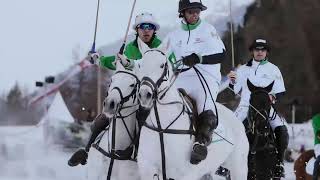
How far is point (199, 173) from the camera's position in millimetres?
7465

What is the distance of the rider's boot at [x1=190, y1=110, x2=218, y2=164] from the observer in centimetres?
705

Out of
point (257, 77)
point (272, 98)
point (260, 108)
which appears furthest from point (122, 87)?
point (257, 77)

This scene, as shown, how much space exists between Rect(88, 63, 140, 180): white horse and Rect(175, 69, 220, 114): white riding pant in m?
0.82

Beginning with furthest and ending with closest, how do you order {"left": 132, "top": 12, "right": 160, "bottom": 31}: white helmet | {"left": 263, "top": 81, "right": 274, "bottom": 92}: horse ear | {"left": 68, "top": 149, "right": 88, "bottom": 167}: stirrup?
{"left": 263, "top": 81, "right": 274, "bottom": 92}: horse ear
{"left": 68, "top": 149, "right": 88, "bottom": 167}: stirrup
{"left": 132, "top": 12, "right": 160, "bottom": 31}: white helmet

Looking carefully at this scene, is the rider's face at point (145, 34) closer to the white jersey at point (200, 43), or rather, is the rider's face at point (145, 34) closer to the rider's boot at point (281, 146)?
the white jersey at point (200, 43)

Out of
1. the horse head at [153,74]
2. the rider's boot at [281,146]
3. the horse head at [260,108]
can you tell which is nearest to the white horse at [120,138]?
the horse head at [153,74]

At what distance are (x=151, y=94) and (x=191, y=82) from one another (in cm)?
182

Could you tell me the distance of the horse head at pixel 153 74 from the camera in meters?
6.32

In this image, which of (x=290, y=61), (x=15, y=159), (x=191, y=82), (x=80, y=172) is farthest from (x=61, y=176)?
(x=290, y=61)

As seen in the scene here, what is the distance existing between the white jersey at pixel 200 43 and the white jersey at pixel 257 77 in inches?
92.7

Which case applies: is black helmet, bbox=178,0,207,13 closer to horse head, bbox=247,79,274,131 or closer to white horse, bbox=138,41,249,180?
white horse, bbox=138,41,249,180

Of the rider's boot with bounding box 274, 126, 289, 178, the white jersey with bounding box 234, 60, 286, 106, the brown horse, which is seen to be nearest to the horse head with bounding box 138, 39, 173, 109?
the white jersey with bounding box 234, 60, 286, 106

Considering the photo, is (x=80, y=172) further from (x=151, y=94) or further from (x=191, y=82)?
(x=151, y=94)

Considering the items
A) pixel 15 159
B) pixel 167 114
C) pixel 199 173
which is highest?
pixel 167 114
